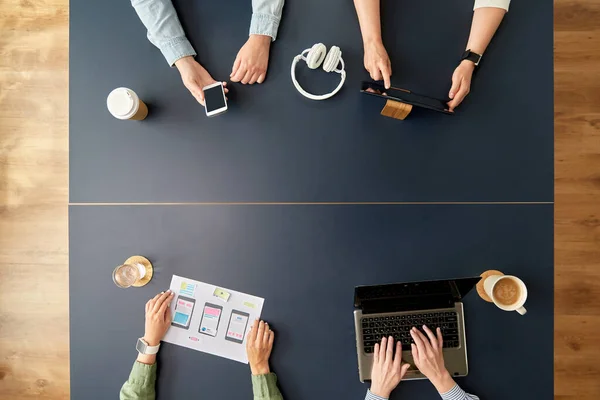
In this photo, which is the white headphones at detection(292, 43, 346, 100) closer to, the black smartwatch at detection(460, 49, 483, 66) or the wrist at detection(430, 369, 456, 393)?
the black smartwatch at detection(460, 49, 483, 66)

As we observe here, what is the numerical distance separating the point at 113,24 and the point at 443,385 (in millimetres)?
1613

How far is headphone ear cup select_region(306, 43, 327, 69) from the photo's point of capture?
4.25 ft

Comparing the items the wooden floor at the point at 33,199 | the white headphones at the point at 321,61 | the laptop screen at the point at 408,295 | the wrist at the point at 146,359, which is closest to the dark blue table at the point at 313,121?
the white headphones at the point at 321,61

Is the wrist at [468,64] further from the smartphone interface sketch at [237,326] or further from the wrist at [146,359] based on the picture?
the wrist at [146,359]

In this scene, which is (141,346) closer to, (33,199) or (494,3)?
(33,199)

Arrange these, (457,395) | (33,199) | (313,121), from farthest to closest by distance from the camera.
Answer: (33,199) → (313,121) → (457,395)

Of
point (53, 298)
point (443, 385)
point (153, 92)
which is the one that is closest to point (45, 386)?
point (53, 298)

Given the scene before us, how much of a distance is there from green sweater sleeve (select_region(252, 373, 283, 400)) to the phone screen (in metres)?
0.88

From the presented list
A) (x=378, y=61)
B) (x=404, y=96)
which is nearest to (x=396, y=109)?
(x=404, y=96)

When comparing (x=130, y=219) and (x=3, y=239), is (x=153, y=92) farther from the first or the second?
(x=3, y=239)

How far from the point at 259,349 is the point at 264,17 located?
108cm

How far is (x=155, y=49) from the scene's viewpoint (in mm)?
1370

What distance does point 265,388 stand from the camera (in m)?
1.26

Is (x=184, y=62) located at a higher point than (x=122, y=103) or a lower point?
higher
